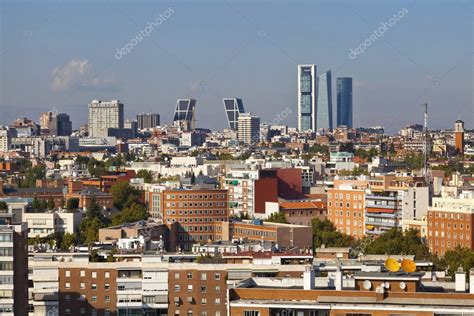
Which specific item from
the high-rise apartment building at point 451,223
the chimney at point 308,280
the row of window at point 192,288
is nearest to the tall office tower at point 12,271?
the row of window at point 192,288

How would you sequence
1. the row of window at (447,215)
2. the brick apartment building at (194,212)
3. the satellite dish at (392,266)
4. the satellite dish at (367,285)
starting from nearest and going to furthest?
the satellite dish at (367,285)
the satellite dish at (392,266)
the row of window at (447,215)
the brick apartment building at (194,212)

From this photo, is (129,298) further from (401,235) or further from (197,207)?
(197,207)

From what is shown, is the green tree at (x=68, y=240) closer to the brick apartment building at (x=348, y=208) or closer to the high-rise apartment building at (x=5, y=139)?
the brick apartment building at (x=348, y=208)

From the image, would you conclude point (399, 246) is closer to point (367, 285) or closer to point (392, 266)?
point (392, 266)

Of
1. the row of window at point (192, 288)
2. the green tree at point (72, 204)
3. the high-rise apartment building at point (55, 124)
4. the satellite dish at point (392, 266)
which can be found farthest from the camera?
the high-rise apartment building at point (55, 124)

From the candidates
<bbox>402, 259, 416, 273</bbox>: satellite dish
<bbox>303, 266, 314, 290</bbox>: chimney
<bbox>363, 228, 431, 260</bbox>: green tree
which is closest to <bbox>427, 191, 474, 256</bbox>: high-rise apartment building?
<bbox>363, 228, 431, 260</bbox>: green tree

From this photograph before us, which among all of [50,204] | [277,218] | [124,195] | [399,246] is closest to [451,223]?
[399,246]
